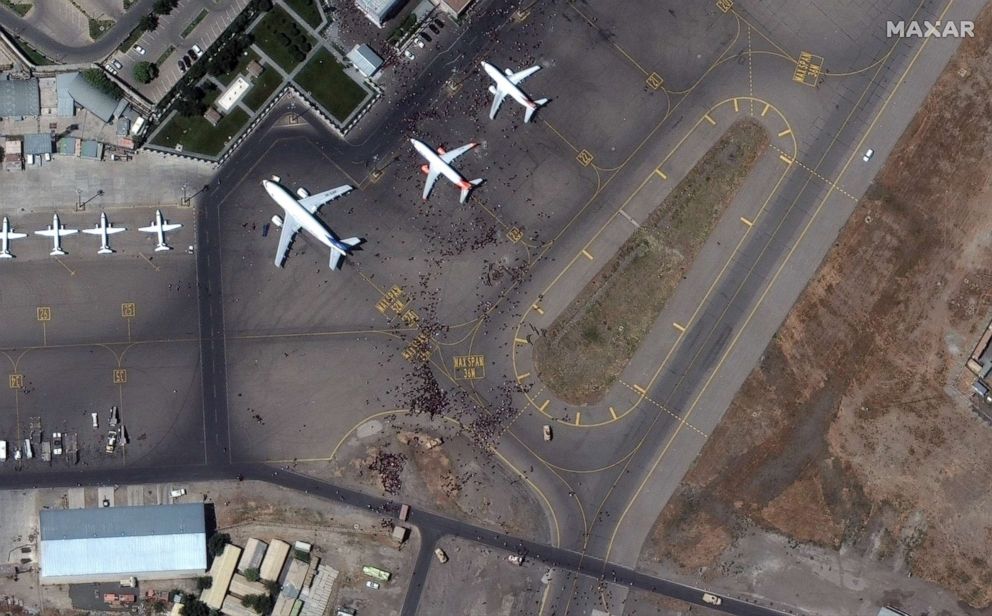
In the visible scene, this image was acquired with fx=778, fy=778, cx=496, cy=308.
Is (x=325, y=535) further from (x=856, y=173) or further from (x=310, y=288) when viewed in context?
(x=856, y=173)

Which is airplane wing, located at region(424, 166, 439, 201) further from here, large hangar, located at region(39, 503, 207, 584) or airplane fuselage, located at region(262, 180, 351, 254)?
large hangar, located at region(39, 503, 207, 584)

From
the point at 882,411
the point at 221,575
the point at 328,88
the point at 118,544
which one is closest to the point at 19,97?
the point at 328,88

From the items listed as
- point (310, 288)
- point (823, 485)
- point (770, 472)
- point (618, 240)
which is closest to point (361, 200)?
point (310, 288)

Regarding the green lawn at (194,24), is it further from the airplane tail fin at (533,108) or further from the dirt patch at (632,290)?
the dirt patch at (632,290)

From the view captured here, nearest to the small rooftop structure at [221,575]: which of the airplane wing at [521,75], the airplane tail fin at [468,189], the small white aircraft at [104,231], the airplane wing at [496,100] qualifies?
the small white aircraft at [104,231]

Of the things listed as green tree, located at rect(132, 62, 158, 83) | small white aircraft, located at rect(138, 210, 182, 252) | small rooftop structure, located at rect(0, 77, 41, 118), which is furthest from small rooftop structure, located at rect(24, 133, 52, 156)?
small white aircraft, located at rect(138, 210, 182, 252)

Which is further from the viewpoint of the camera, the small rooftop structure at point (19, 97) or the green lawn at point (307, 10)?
the green lawn at point (307, 10)
